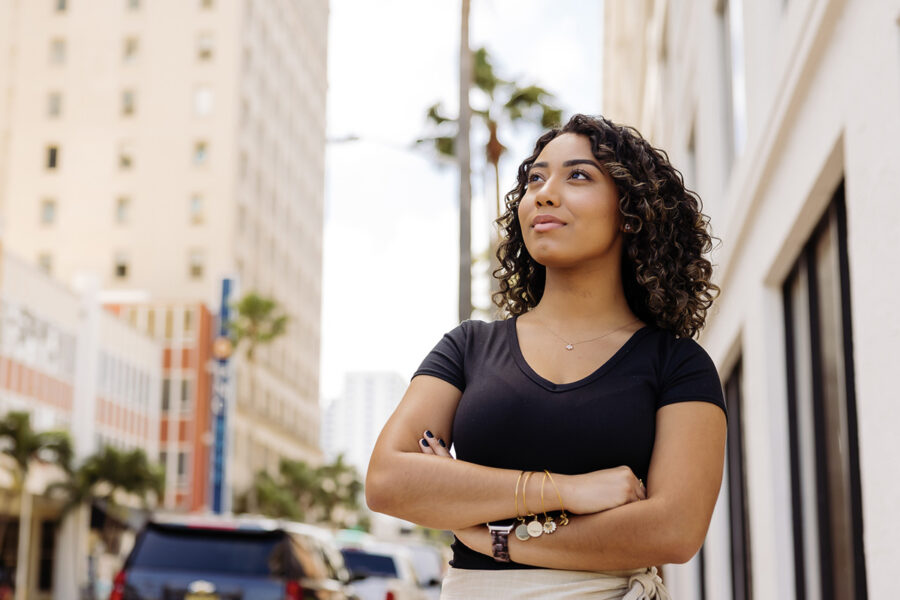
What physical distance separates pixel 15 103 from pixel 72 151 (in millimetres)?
5204

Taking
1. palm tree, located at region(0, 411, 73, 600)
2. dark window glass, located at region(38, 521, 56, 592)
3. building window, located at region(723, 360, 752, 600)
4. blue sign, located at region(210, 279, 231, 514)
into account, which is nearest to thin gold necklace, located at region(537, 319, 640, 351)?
building window, located at region(723, 360, 752, 600)

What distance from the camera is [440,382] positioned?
2957 millimetres

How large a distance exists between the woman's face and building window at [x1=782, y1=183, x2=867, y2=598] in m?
3.02

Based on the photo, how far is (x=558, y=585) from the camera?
266 centimetres

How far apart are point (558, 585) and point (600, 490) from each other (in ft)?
0.73

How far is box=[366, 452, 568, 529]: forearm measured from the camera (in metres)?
2.70

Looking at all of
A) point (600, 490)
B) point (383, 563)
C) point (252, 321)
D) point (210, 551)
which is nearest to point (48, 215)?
point (252, 321)

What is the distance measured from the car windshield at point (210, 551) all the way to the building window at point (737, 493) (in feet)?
12.1

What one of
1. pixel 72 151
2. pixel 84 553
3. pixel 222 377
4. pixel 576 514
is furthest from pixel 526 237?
pixel 72 151

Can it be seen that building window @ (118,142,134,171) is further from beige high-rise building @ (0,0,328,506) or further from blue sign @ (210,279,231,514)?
blue sign @ (210,279,231,514)

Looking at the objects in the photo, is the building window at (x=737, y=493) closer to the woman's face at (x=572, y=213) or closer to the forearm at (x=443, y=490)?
the woman's face at (x=572, y=213)

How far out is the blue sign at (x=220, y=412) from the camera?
202ft

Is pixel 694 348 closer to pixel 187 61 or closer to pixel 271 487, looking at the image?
pixel 271 487

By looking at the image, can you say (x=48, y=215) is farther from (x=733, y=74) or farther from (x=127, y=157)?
(x=733, y=74)
